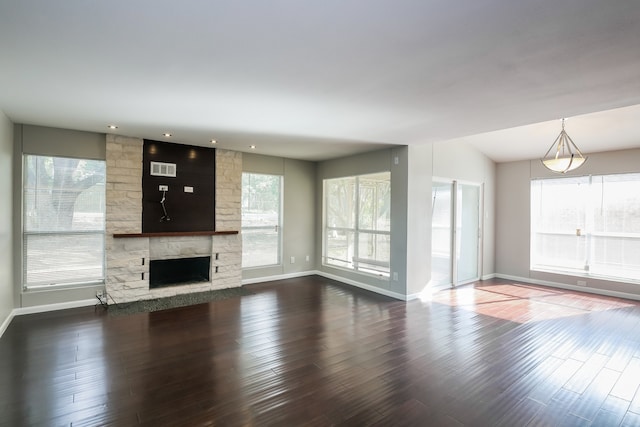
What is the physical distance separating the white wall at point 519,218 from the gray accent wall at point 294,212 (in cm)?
414

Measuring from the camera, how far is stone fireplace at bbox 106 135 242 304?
471 cm

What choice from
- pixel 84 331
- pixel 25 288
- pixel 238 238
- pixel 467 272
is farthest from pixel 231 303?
pixel 467 272

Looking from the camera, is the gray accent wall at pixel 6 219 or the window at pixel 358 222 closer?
the gray accent wall at pixel 6 219

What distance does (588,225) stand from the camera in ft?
18.9

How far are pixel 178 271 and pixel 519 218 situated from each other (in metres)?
6.83

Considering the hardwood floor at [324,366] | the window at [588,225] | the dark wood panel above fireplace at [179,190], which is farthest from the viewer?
the window at [588,225]

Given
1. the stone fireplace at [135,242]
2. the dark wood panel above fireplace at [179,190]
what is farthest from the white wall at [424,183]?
the dark wood panel above fireplace at [179,190]

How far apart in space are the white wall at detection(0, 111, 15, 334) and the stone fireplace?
103 cm

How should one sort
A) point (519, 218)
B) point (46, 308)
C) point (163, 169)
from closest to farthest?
point (46, 308) → point (163, 169) → point (519, 218)

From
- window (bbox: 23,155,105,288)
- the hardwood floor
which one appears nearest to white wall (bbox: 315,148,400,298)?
the hardwood floor

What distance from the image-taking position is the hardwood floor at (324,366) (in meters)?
2.23

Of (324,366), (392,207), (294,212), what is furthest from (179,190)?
(324,366)

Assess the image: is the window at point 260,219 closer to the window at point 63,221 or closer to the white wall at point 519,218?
the window at point 63,221

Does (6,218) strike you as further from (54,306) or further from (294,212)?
(294,212)
